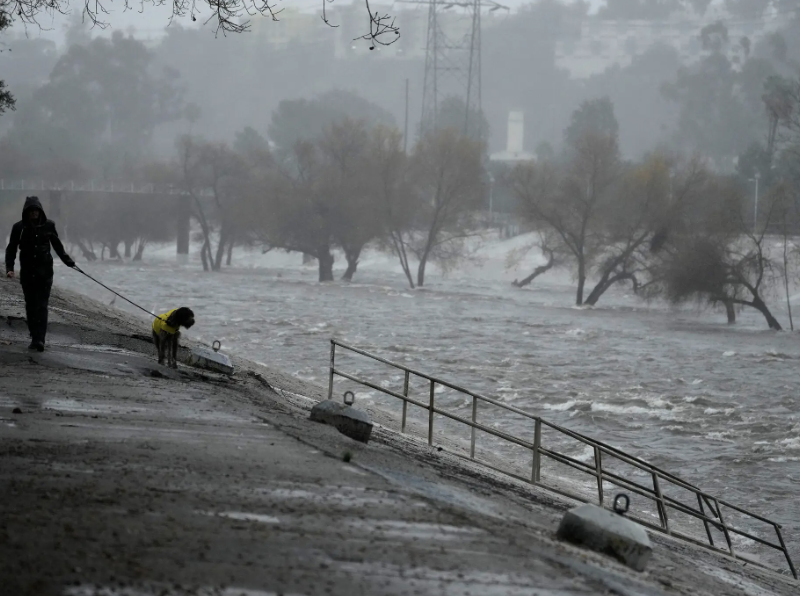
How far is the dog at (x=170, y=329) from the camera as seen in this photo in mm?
12609

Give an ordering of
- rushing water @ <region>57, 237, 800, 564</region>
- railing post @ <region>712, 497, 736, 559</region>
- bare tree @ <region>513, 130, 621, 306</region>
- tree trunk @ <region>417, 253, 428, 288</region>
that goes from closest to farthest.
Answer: railing post @ <region>712, 497, 736, 559</region>, rushing water @ <region>57, 237, 800, 564</region>, bare tree @ <region>513, 130, 621, 306</region>, tree trunk @ <region>417, 253, 428, 288</region>

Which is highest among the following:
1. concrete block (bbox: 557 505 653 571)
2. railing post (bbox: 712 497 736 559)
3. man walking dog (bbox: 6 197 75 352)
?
man walking dog (bbox: 6 197 75 352)

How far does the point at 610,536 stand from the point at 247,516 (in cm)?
228

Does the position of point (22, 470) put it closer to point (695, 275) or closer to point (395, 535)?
point (395, 535)

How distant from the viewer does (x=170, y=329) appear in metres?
13.1

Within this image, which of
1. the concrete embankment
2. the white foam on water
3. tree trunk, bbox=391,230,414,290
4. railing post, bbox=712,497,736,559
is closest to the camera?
the concrete embankment

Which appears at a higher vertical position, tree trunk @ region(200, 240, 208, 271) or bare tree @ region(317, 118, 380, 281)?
bare tree @ region(317, 118, 380, 281)

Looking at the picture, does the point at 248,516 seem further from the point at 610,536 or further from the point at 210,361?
the point at 210,361

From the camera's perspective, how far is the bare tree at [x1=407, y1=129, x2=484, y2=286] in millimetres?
71688

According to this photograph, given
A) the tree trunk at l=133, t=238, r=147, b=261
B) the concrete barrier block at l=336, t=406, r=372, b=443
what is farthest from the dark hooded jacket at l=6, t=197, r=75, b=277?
the tree trunk at l=133, t=238, r=147, b=261

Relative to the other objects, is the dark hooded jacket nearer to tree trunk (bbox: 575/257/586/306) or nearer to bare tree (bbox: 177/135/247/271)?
tree trunk (bbox: 575/257/586/306)

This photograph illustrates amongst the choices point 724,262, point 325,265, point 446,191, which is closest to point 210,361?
point 724,262

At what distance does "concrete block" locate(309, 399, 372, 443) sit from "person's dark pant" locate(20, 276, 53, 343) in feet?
11.5

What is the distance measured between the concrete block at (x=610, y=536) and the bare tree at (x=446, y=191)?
211ft
